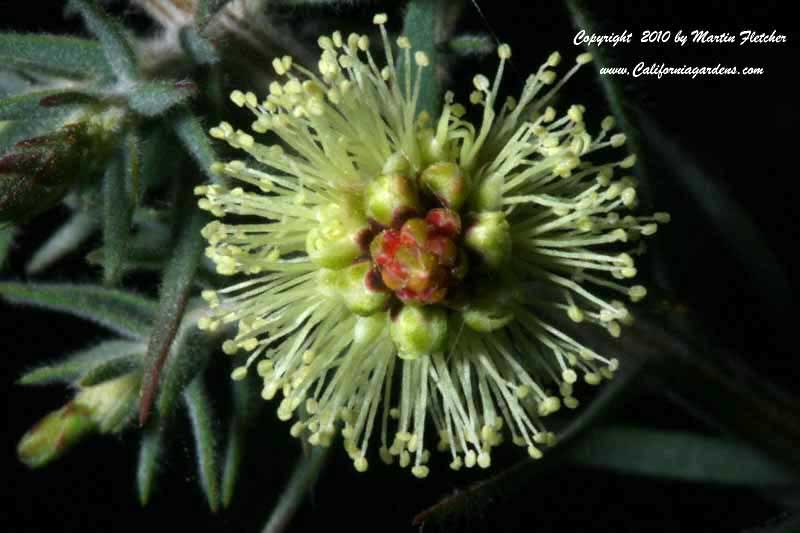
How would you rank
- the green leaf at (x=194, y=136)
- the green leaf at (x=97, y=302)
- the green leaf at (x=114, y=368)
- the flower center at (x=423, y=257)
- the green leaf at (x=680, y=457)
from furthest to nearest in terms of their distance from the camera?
the green leaf at (x=680, y=457)
the green leaf at (x=97, y=302)
the green leaf at (x=114, y=368)
the green leaf at (x=194, y=136)
the flower center at (x=423, y=257)

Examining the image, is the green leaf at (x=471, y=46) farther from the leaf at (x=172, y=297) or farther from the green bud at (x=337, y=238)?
the leaf at (x=172, y=297)

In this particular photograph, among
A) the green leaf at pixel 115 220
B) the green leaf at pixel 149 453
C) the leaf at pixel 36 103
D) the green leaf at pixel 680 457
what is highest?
the leaf at pixel 36 103

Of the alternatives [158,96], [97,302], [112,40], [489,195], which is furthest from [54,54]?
[489,195]

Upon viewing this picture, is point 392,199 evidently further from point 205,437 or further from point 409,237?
point 205,437

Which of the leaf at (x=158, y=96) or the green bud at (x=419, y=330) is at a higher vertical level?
the leaf at (x=158, y=96)

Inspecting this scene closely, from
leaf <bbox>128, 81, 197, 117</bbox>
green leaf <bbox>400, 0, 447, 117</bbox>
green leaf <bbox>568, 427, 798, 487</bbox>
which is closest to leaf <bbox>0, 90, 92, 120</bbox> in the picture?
leaf <bbox>128, 81, 197, 117</bbox>

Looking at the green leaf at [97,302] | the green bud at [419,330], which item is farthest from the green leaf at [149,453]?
the green bud at [419,330]
